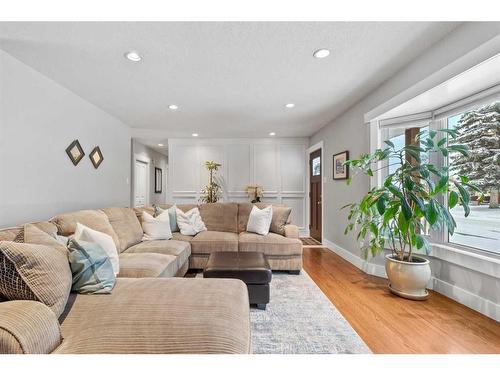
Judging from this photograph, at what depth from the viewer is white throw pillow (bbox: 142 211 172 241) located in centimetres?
279

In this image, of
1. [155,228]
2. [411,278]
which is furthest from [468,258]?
[155,228]

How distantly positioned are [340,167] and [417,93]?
1.70 m

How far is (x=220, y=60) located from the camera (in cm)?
207

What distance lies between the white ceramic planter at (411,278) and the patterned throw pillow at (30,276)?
8.69 feet

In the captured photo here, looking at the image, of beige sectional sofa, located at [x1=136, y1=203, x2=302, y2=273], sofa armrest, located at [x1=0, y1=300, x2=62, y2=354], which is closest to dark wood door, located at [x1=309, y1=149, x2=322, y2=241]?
beige sectional sofa, located at [x1=136, y1=203, x2=302, y2=273]

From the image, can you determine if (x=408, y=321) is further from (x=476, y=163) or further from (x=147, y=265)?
(x=147, y=265)

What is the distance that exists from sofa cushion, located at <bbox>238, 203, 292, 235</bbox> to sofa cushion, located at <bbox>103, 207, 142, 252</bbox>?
144cm

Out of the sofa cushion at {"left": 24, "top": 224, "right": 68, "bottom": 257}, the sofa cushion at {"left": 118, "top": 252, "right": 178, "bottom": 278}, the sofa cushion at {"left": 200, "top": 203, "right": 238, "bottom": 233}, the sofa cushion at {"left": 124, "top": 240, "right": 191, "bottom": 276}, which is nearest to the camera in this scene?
the sofa cushion at {"left": 24, "top": 224, "right": 68, "bottom": 257}

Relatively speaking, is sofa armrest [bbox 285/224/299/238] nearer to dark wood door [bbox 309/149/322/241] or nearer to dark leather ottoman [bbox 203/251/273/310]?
dark leather ottoman [bbox 203/251/273/310]

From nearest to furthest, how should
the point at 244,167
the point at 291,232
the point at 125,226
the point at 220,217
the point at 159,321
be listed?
the point at 159,321, the point at 125,226, the point at 291,232, the point at 220,217, the point at 244,167

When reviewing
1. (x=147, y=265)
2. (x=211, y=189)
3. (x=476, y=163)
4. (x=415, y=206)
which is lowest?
(x=147, y=265)
